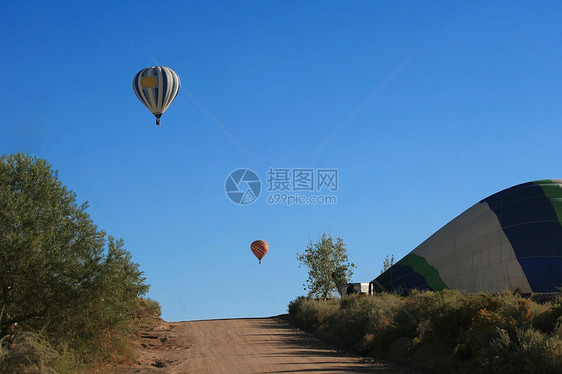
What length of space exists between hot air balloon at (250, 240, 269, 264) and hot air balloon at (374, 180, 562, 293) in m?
15.1

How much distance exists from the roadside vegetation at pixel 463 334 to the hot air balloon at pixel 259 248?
3410cm

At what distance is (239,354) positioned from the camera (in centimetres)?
2166

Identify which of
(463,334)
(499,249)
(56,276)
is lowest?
(463,334)

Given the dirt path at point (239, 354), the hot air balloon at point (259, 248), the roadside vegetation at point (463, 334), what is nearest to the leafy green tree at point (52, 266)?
the dirt path at point (239, 354)

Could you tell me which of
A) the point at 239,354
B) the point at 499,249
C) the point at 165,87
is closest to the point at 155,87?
the point at 165,87

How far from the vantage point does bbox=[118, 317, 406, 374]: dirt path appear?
17766mm

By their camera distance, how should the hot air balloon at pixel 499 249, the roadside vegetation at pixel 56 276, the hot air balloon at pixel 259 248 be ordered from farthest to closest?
1. the hot air balloon at pixel 259 248
2. the hot air balloon at pixel 499 249
3. the roadside vegetation at pixel 56 276

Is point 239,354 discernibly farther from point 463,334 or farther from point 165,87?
point 165,87

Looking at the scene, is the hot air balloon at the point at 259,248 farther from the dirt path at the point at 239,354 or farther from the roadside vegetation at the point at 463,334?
the roadside vegetation at the point at 463,334

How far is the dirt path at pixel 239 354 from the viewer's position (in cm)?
1777

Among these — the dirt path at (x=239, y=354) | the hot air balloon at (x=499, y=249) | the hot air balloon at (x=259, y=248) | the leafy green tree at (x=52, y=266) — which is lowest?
the dirt path at (x=239, y=354)

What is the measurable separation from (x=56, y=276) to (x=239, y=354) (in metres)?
8.35

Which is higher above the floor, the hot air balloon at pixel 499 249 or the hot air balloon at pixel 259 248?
the hot air balloon at pixel 259 248

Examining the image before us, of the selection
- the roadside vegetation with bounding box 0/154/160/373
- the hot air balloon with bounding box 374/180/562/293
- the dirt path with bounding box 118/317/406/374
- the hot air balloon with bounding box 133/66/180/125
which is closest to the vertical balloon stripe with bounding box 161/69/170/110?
the hot air balloon with bounding box 133/66/180/125
